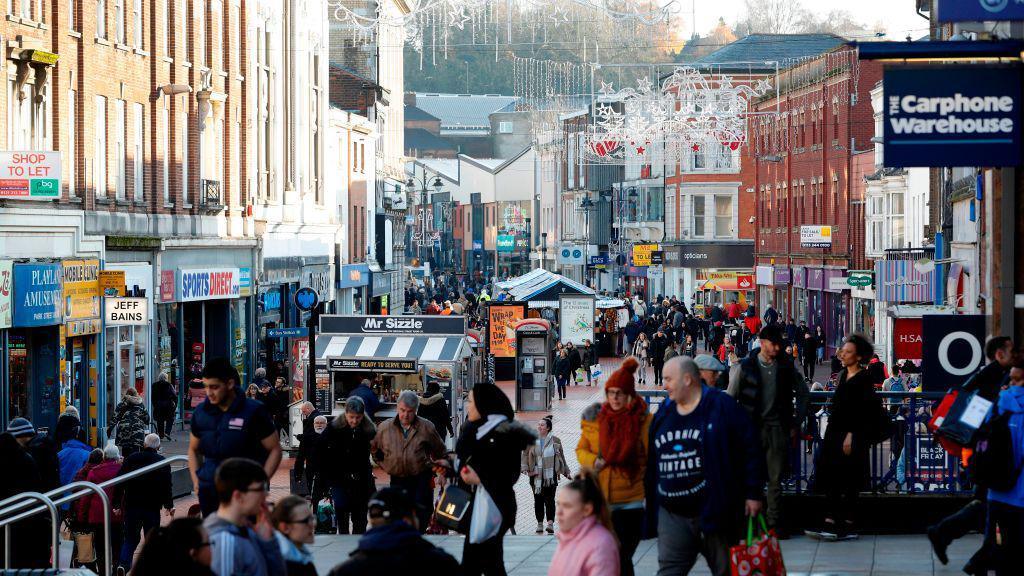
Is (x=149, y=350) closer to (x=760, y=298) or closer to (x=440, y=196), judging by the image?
(x=760, y=298)

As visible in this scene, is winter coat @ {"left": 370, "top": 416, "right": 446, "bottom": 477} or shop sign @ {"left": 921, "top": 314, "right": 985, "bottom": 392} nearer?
winter coat @ {"left": 370, "top": 416, "right": 446, "bottom": 477}

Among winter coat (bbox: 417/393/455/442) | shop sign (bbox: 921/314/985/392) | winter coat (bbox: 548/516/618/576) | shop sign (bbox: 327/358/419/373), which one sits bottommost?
winter coat (bbox: 417/393/455/442)

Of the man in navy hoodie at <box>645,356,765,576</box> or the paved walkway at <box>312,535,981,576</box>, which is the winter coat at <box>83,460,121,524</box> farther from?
the man in navy hoodie at <box>645,356,765,576</box>

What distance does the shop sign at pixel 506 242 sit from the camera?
122188 millimetres

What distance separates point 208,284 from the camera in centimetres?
3759

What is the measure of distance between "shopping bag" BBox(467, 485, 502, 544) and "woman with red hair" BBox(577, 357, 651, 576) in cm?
85

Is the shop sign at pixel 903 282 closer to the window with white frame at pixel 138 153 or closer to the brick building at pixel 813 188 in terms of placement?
the brick building at pixel 813 188

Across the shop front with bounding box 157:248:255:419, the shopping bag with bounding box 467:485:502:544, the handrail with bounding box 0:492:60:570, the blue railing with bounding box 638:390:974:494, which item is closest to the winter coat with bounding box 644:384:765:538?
the shopping bag with bounding box 467:485:502:544

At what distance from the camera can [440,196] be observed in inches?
5728

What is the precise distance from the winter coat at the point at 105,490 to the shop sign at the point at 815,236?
44.0 meters

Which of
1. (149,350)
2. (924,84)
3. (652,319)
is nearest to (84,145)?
(149,350)

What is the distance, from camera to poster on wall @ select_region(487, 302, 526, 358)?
4512 centimetres

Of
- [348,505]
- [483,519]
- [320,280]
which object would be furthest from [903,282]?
[483,519]

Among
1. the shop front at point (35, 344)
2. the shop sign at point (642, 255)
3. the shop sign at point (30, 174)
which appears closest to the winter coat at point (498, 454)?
the shop sign at point (30, 174)
